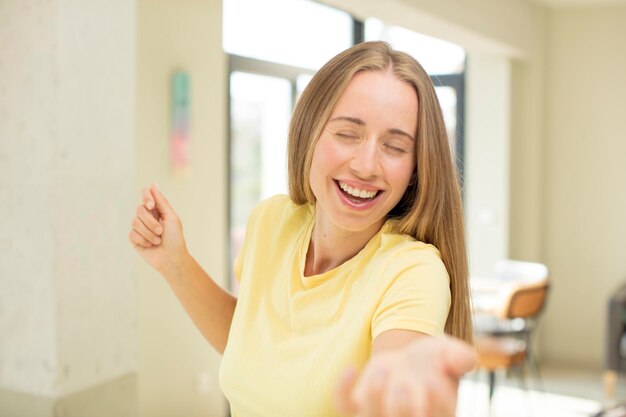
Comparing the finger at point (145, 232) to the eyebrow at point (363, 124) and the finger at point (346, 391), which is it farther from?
the finger at point (346, 391)

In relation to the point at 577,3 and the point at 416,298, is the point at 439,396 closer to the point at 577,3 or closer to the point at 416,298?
the point at 416,298

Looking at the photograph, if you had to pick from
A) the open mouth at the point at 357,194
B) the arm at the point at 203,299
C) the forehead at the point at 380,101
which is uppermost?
the forehead at the point at 380,101

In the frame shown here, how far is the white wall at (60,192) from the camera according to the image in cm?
186

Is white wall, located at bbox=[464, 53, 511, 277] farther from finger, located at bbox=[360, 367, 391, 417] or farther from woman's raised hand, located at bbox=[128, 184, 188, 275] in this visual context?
finger, located at bbox=[360, 367, 391, 417]

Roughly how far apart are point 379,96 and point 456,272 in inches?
10.8

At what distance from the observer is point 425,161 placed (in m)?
1.09

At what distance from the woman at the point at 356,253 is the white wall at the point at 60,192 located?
0.79 m

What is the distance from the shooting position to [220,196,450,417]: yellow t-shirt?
98 cm

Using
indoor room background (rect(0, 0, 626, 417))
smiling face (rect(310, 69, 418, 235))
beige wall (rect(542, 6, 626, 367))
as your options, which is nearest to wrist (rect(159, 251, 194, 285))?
smiling face (rect(310, 69, 418, 235))

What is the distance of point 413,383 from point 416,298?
0.42 metres

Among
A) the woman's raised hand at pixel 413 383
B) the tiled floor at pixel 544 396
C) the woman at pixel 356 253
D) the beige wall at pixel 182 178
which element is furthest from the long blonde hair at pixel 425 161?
the tiled floor at pixel 544 396

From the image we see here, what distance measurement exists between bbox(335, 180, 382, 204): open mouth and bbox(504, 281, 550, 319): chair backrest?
3.70m

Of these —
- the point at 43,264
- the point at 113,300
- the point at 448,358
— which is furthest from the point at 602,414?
the point at 448,358

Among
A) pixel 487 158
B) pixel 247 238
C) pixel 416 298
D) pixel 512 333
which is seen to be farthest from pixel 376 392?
pixel 487 158
